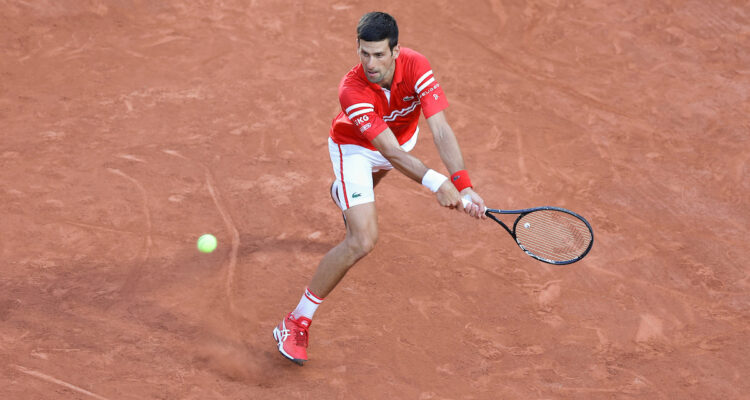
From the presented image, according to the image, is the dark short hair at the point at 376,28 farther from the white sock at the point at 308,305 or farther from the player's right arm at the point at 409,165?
the white sock at the point at 308,305

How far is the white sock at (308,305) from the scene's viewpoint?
486 centimetres

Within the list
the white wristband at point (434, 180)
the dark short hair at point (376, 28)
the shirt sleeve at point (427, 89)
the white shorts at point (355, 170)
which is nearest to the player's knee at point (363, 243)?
the white shorts at point (355, 170)

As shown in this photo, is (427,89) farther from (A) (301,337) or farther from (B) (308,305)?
(A) (301,337)

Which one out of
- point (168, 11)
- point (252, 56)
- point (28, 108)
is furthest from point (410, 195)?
point (168, 11)

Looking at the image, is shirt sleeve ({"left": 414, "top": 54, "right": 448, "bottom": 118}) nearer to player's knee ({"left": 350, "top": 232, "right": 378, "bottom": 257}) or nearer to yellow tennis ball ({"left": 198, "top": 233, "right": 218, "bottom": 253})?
player's knee ({"left": 350, "top": 232, "right": 378, "bottom": 257})

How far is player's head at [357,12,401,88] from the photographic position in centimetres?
446

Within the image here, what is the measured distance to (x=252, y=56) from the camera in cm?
848

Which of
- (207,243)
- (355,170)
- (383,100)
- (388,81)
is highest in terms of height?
(388,81)

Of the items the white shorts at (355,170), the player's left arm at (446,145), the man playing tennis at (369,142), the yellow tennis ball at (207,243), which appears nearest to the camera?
the man playing tennis at (369,142)

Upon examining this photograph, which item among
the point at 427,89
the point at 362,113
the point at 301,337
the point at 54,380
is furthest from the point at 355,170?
the point at 54,380

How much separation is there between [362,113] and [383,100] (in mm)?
309

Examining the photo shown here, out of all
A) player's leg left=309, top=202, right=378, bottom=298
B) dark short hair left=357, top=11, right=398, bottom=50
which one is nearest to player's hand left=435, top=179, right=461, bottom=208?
player's leg left=309, top=202, right=378, bottom=298

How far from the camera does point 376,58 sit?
4.56m

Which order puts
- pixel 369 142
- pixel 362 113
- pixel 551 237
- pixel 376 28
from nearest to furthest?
pixel 376 28 < pixel 362 113 < pixel 551 237 < pixel 369 142
